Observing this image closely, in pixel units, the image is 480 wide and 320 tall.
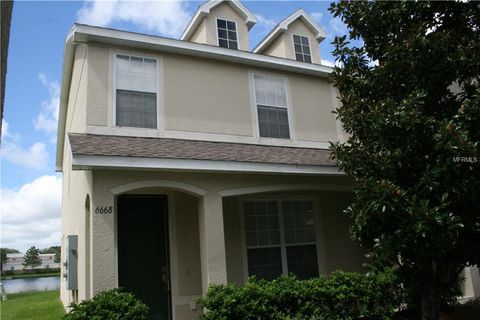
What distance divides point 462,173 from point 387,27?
287 cm

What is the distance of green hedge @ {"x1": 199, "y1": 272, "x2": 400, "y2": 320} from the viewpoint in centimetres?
622

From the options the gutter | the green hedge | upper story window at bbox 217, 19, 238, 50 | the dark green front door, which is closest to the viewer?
the green hedge

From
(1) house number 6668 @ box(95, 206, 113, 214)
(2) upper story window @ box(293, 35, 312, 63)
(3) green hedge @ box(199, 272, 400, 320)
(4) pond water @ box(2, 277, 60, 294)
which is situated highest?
(2) upper story window @ box(293, 35, 312, 63)

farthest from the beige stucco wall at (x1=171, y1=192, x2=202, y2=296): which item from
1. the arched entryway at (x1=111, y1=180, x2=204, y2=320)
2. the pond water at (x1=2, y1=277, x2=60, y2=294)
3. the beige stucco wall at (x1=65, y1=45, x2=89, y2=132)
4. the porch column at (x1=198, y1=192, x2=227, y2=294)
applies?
the pond water at (x1=2, y1=277, x2=60, y2=294)

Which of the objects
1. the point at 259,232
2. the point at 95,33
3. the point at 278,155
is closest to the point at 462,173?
the point at 278,155

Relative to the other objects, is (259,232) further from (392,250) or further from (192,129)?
(392,250)

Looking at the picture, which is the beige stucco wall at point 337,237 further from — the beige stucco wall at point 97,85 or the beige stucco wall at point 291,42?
the beige stucco wall at point 97,85

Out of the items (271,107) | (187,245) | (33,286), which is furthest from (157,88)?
(33,286)

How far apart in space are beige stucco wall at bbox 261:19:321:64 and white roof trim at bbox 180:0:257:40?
1.05m

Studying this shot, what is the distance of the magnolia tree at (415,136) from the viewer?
18.7 ft

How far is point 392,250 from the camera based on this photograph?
19.4ft

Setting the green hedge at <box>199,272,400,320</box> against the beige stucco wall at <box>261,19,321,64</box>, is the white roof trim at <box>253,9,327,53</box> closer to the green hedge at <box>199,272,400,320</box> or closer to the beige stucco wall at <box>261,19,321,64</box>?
the beige stucco wall at <box>261,19,321,64</box>

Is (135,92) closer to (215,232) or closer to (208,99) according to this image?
(208,99)

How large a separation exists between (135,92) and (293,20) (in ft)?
20.3
